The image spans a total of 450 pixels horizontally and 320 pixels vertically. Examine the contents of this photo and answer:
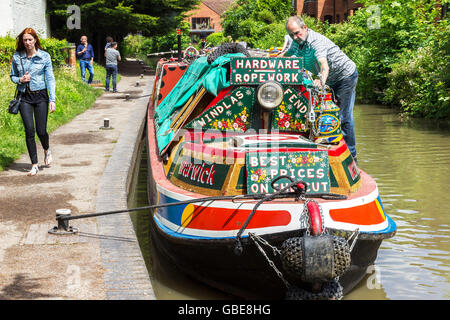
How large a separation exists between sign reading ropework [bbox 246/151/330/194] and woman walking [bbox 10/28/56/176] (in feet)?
13.2

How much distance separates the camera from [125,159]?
954cm

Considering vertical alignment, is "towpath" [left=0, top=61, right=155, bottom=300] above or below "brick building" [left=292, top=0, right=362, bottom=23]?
below

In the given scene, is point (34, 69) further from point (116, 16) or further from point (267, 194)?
point (116, 16)

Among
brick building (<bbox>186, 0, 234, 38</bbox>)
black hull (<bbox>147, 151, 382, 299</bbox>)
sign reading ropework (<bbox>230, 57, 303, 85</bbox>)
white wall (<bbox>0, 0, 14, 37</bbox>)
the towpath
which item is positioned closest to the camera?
the towpath

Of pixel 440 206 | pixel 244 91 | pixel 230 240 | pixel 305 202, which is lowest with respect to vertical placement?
pixel 440 206

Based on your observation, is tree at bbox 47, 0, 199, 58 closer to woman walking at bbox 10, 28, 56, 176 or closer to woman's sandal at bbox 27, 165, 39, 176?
woman walking at bbox 10, 28, 56, 176

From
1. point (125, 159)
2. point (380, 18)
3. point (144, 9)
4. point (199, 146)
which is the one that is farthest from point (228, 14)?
point (199, 146)

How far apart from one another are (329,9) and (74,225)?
4289 cm

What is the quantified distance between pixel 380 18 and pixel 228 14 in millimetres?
36162

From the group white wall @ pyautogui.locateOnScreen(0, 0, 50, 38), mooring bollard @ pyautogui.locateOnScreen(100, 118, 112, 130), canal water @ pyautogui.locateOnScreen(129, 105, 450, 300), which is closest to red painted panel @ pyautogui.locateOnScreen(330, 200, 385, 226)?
canal water @ pyautogui.locateOnScreen(129, 105, 450, 300)

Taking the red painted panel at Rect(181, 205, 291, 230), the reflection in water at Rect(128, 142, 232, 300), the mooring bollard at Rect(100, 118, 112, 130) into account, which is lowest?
the reflection in water at Rect(128, 142, 232, 300)

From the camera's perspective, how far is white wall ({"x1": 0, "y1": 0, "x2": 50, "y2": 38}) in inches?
926

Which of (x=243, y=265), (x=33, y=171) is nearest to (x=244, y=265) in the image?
(x=243, y=265)
